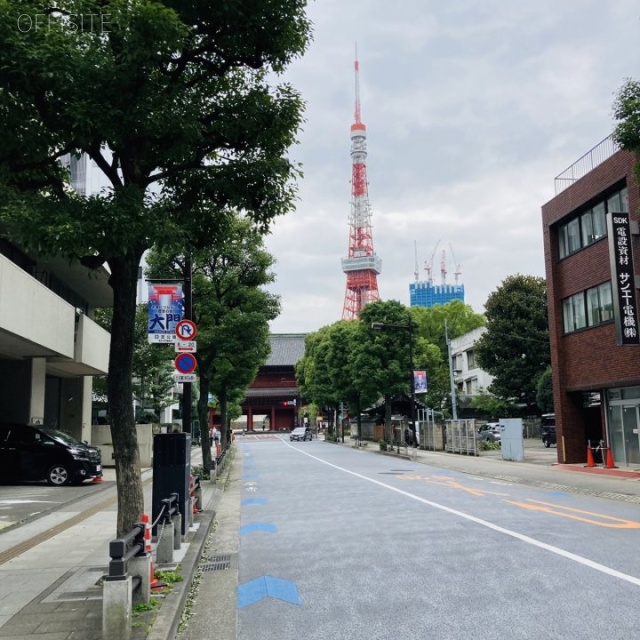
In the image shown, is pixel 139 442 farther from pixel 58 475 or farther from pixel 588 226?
pixel 588 226

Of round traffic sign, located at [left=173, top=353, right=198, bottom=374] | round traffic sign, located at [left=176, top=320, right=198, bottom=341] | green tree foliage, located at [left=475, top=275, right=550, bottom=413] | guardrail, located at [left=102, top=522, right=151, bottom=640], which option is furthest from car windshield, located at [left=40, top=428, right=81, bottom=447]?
green tree foliage, located at [left=475, top=275, right=550, bottom=413]

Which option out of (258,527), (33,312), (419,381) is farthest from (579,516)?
(419,381)

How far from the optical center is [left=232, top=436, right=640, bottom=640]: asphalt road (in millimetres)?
5684

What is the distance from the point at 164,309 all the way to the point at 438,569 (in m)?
6.45

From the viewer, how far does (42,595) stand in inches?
259

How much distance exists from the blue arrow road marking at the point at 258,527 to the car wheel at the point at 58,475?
8.84 meters

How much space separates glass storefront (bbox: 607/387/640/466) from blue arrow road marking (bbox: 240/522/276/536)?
49.7ft

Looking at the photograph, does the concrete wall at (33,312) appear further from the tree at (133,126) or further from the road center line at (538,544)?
the road center line at (538,544)

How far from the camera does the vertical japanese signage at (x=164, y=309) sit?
1138 centimetres

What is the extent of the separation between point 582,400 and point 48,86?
2405cm

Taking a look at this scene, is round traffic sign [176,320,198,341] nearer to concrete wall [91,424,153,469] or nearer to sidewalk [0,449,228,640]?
sidewalk [0,449,228,640]

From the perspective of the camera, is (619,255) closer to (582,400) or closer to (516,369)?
(582,400)

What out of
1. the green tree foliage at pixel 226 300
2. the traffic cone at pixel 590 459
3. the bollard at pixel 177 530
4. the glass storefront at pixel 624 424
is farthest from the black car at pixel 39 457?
the glass storefront at pixel 624 424

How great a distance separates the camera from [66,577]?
738 centimetres
